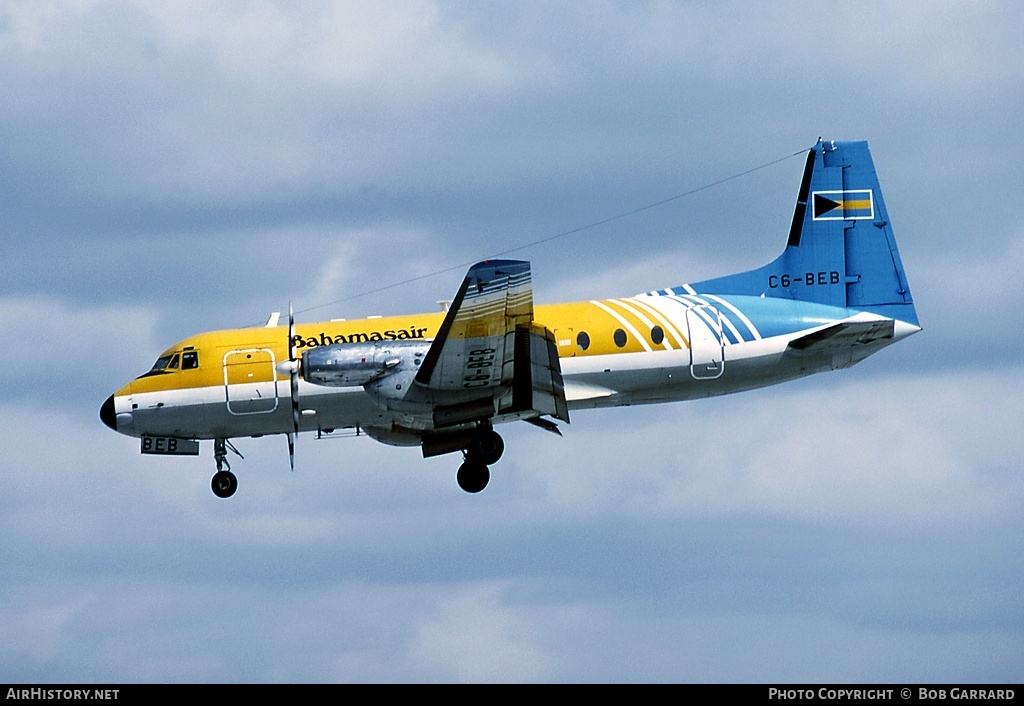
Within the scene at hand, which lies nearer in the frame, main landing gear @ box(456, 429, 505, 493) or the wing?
the wing

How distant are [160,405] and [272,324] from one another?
10.7 feet

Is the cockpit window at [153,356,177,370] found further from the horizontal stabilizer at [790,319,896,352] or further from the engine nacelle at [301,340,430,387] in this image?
the horizontal stabilizer at [790,319,896,352]

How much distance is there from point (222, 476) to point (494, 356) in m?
8.16

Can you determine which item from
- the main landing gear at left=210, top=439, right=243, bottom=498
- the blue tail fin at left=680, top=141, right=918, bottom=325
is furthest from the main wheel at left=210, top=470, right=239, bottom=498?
the blue tail fin at left=680, top=141, right=918, bottom=325

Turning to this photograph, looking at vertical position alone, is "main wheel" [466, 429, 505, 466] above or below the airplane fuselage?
below

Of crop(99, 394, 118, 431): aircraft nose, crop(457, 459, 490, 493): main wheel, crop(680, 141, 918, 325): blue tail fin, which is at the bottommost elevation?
crop(457, 459, 490, 493): main wheel

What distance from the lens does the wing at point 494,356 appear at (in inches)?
1254

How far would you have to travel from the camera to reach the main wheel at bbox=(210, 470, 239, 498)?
38125mm

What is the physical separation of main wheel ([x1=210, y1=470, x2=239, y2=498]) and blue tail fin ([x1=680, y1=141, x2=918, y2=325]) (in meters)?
11.7

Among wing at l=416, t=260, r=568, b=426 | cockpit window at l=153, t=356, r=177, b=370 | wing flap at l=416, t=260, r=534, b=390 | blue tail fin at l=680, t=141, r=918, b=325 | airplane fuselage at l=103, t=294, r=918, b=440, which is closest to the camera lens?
wing flap at l=416, t=260, r=534, b=390

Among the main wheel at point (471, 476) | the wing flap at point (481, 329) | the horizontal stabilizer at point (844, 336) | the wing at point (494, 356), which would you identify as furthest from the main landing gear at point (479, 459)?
the horizontal stabilizer at point (844, 336)

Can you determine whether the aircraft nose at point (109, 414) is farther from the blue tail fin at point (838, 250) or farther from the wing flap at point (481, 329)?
the blue tail fin at point (838, 250)

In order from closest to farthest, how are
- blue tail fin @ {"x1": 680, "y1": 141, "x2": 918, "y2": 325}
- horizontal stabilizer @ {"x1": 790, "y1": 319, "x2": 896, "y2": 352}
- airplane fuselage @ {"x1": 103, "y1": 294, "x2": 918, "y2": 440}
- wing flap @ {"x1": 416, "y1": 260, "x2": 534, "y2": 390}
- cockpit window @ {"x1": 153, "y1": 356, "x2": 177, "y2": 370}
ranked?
wing flap @ {"x1": 416, "y1": 260, "x2": 534, "y2": 390} < airplane fuselage @ {"x1": 103, "y1": 294, "x2": 918, "y2": 440} < horizontal stabilizer @ {"x1": 790, "y1": 319, "x2": 896, "y2": 352} < cockpit window @ {"x1": 153, "y1": 356, "x2": 177, "y2": 370} < blue tail fin @ {"x1": 680, "y1": 141, "x2": 918, "y2": 325}
